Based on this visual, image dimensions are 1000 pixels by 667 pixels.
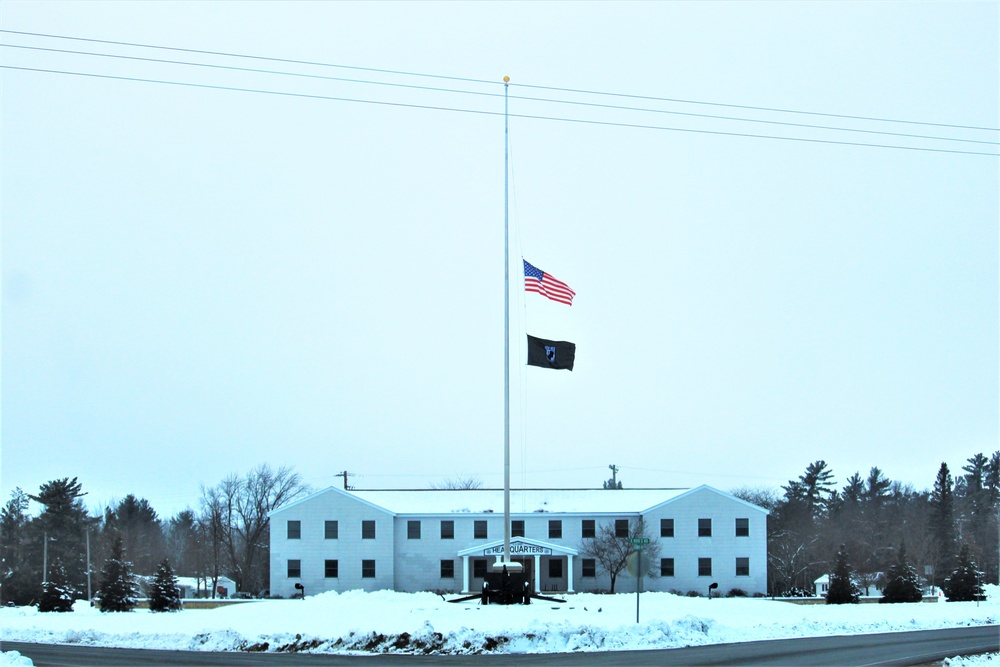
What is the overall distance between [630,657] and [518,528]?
38.3m

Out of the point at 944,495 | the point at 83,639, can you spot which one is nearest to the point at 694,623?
the point at 83,639

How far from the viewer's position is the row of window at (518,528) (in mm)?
60906

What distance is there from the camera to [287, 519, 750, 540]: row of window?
200 feet

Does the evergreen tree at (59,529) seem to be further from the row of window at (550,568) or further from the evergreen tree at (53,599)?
the evergreen tree at (53,599)

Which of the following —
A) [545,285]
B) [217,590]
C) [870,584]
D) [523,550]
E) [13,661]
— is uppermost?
[545,285]

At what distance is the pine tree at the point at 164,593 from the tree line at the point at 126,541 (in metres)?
3.09

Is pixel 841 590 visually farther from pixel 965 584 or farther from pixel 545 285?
pixel 545 285

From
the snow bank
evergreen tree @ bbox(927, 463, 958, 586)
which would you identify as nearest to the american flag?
the snow bank

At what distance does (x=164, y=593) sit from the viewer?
4209 centimetres

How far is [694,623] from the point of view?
29.5 m

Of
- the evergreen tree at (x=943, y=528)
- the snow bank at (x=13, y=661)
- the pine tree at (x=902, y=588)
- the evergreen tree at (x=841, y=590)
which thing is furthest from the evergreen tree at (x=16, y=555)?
the evergreen tree at (x=943, y=528)

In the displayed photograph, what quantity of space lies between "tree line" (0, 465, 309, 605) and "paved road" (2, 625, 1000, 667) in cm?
2102

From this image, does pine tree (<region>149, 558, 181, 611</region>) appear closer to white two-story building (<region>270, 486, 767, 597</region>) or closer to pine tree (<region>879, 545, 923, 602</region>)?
white two-story building (<region>270, 486, 767, 597</region>)

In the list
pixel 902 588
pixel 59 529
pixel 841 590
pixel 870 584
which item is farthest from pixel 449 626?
pixel 870 584
